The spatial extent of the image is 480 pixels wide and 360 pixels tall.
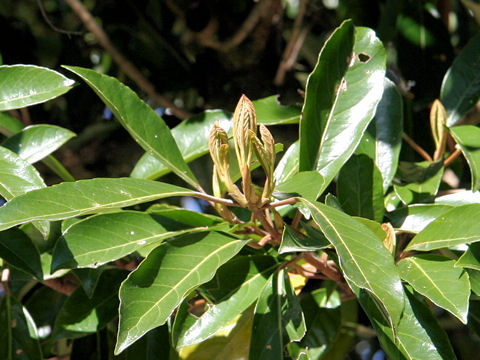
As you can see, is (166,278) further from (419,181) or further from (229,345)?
(419,181)

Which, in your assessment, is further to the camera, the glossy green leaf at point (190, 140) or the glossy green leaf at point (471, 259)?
the glossy green leaf at point (190, 140)

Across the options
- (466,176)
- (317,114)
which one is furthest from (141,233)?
(466,176)

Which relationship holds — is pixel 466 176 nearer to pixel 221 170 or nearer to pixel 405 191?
pixel 405 191

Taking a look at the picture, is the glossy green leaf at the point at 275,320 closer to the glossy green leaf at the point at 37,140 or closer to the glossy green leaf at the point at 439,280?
the glossy green leaf at the point at 439,280

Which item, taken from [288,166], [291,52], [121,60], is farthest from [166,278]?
[291,52]

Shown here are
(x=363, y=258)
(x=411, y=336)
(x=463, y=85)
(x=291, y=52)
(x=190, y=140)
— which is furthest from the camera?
(x=291, y=52)

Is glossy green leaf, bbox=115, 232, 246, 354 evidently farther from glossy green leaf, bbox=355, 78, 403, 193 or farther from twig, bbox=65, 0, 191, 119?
twig, bbox=65, 0, 191, 119

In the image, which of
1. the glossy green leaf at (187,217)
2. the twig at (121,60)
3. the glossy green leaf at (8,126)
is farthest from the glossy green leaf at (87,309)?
the twig at (121,60)
